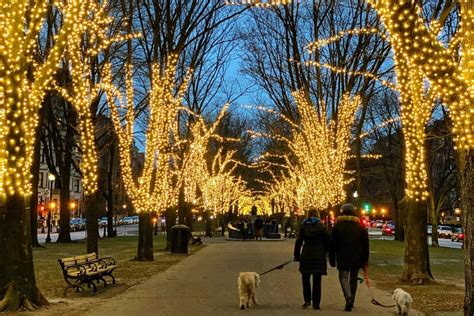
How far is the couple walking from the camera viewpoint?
9.41m

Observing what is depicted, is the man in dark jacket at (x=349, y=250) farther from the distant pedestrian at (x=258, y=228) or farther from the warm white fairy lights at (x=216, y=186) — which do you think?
the warm white fairy lights at (x=216, y=186)

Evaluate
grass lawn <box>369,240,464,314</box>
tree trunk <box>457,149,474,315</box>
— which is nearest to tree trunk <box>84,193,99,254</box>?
grass lawn <box>369,240,464,314</box>

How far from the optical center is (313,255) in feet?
31.3

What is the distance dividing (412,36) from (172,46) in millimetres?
14628

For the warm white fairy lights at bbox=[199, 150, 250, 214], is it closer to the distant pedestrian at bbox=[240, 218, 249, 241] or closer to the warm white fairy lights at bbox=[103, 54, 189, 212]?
the distant pedestrian at bbox=[240, 218, 249, 241]

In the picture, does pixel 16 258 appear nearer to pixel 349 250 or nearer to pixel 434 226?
pixel 349 250

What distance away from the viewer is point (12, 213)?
387 inches

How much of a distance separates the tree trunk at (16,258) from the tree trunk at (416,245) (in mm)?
8456

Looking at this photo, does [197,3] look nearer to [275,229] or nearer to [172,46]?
[172,46]

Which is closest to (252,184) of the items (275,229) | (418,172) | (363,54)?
(275,229)

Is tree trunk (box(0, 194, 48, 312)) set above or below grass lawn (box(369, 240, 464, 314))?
above

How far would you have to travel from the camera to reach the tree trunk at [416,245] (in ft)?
44.2

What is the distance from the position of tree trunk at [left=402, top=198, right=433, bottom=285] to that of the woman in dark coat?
15.7 ft

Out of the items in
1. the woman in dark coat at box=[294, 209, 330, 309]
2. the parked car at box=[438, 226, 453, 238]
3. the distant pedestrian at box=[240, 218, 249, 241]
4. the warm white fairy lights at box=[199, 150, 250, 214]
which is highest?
the warm white fairy lights at box=[199, 150, 250, 214]
